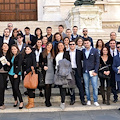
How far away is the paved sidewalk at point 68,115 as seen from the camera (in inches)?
250

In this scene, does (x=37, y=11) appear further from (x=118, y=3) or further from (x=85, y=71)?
(x=85, y=71)

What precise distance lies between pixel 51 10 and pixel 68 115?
37.0 ft

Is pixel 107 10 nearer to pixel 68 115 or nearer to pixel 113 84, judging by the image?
pixel 113 84

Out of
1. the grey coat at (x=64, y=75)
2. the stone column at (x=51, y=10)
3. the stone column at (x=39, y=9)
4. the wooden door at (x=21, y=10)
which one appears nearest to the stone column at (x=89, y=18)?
the stone column at (x=51, y=10)

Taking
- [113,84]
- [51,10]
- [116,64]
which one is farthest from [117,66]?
[51,10]

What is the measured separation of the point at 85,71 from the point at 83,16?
6.37 metres

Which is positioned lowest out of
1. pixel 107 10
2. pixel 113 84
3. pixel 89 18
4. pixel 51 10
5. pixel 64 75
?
pixel 113 84

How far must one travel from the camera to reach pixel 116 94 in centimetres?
764

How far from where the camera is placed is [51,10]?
55.0 feet

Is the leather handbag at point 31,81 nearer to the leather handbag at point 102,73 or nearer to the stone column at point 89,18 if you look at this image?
the leather handbag at point 102,73

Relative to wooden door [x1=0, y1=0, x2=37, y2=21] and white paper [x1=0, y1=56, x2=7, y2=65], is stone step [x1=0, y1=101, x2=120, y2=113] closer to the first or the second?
white paper [x1=0, y1=56, x2=7, y2=65]

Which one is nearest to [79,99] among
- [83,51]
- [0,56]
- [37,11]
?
[83,51]

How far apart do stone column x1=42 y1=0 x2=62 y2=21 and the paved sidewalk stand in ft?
34.3

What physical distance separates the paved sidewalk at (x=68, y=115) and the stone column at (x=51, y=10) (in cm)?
1047
